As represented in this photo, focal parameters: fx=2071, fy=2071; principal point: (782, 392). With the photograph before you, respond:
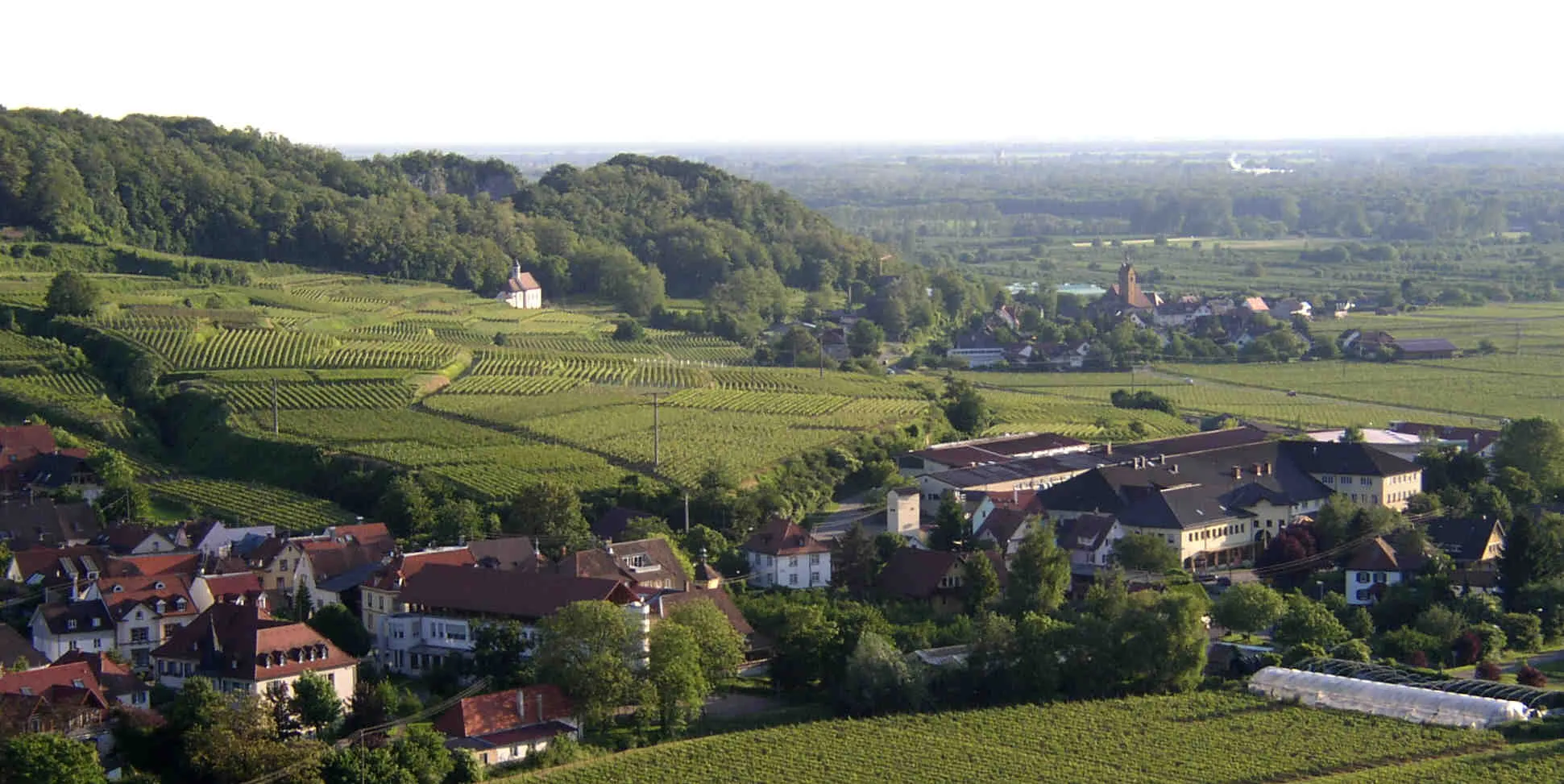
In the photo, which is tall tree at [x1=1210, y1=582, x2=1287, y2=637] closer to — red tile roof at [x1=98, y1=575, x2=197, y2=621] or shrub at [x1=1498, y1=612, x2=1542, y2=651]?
shrub at [x1=1498, y1=612, x2=1542, y2=651]

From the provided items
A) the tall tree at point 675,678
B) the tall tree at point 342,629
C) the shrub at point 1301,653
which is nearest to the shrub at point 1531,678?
the shrub at point 1301,653

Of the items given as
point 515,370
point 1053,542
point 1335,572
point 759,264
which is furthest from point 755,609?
point 759,264

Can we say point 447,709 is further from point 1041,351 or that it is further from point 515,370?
point 1041,351

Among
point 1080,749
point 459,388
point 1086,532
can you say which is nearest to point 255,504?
point 459,388

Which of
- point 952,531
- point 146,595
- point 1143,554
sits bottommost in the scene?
point 1143,554

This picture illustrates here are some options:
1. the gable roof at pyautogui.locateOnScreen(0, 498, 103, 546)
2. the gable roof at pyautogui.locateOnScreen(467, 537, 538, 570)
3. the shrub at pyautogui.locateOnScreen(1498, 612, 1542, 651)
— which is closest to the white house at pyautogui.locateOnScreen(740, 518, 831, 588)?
the gable roof at pyautogui.locateOnScreen(467, 537, 538, 570)

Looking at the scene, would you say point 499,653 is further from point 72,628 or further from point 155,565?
point 155,565
